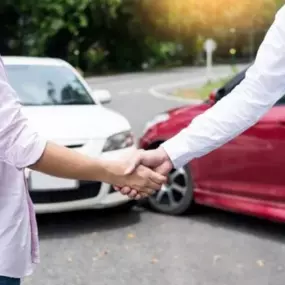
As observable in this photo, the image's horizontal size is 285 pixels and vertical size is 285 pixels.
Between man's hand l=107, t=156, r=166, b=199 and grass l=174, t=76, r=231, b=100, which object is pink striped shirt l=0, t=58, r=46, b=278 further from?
grass l=174, t=76, r=231, b=100

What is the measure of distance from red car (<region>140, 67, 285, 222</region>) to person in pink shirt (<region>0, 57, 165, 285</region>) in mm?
3176

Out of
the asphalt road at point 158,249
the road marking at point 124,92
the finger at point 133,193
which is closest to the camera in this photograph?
the finger at point 133,193

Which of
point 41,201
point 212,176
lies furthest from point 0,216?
point 212,176

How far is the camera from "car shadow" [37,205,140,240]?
6273 millimetres

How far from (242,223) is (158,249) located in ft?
3.73

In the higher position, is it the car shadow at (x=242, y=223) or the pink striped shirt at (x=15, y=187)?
the pink striped shirt at (x=15, y=187)

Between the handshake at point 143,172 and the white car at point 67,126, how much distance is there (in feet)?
7.59

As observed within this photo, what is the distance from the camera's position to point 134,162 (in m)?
2.92

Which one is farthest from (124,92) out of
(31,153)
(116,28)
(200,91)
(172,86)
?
(31,153)

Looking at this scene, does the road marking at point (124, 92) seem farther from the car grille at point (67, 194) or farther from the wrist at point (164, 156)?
the wrist at point (164, 156)

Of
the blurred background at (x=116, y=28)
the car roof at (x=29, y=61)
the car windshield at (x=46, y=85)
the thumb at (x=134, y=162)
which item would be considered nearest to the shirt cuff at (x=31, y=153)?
the thumb at (x=134, y=162)

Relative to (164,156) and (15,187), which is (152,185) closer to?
(164,156)

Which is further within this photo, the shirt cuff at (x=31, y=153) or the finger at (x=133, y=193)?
the finger at (x=133, y=193)

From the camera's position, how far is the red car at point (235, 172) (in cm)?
572
